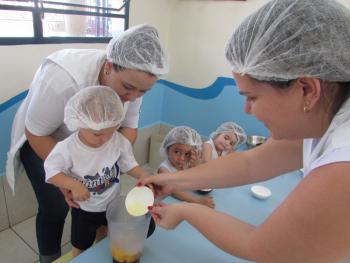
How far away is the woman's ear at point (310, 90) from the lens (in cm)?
54

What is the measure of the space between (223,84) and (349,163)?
2032 mm

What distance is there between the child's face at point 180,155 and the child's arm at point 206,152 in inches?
6.5

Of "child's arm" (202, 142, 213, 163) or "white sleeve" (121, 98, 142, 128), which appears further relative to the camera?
"child's arm" (202, 142, 213, 163)

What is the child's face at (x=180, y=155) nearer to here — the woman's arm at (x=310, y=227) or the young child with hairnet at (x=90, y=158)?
the young child with hairnet at (x=90, y=158)

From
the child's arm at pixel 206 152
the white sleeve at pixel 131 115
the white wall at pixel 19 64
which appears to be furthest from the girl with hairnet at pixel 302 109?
the white wall at pixel 19 64

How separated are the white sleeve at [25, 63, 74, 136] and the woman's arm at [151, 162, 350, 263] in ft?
2.67

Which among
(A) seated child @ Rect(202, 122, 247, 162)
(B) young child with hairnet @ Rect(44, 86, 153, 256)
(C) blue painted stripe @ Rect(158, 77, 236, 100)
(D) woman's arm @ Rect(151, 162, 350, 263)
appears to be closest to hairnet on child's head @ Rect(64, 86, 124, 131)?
(B) young child with hairnet @ Rect(44, 86, 153, 256)

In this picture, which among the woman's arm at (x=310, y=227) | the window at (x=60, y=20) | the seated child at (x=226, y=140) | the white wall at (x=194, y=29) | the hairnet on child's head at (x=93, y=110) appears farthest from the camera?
the white wall at (x=194, y=29)

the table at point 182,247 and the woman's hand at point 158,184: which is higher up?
the woman's hand at point 158,184

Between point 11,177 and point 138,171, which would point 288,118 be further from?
point 11,177

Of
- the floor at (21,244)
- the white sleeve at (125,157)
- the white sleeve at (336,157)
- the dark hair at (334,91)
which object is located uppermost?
the dark hair at (334,91)

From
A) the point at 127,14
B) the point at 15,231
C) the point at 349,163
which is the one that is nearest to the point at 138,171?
the point at 349,163

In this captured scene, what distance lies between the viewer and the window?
1510 mm

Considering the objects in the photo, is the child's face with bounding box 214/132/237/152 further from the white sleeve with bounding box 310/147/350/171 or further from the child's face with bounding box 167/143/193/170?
the white sleeve with bounding box 310/147/350/171
